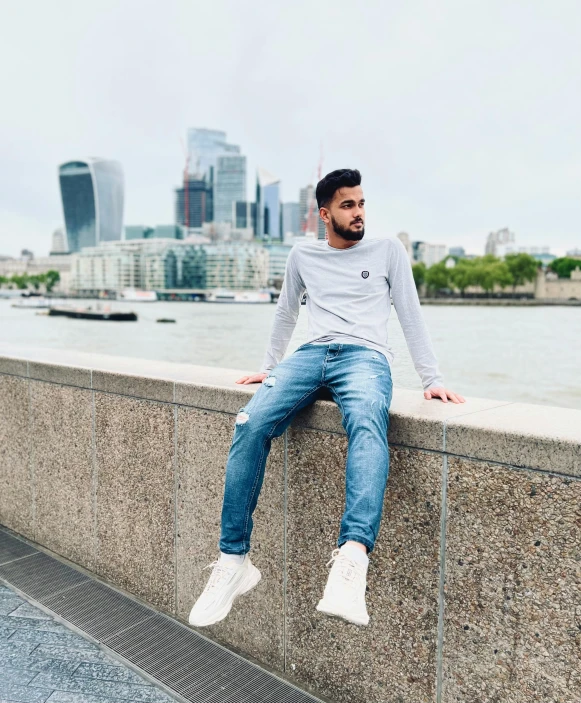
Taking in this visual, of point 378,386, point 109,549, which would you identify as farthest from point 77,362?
point 378,386

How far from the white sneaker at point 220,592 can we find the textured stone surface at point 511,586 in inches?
29.2

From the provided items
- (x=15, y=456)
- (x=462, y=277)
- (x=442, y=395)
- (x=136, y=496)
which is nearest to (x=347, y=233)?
(x=442, y=395)

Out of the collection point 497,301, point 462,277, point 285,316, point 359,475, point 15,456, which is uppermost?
point 285,316

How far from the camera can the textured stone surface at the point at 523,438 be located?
80.5 inches

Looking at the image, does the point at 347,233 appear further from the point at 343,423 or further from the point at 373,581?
the point at 373,581

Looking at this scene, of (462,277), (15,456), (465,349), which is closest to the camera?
(15,456)

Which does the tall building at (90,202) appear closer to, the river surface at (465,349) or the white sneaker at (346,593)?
the river surface at (465,349)

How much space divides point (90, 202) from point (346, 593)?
18052 centimetres

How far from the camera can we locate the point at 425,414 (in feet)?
7.98

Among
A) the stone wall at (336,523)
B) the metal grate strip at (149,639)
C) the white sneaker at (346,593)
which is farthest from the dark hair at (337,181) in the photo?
the metal grate strip at (149,639)

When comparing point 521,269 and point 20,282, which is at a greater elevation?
point 521,269

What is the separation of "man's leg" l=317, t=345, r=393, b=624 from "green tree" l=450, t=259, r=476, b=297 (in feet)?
341

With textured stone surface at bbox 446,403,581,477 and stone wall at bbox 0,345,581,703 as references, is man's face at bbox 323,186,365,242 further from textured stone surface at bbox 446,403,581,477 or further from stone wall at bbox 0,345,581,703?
textured stone surface at bbox 446,403,581,477

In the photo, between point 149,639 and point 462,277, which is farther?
point 462,277
